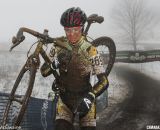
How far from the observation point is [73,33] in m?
6.11

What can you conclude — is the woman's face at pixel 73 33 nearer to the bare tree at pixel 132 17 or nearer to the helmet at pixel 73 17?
the helmet at pixel 73 17

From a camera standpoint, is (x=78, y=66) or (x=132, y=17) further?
(x=132, y=17)

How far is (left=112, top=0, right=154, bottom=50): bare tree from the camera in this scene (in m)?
57.2

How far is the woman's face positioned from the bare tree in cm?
4936

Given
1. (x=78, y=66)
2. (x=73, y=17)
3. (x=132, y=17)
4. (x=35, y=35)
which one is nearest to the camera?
(x=35, y=35)

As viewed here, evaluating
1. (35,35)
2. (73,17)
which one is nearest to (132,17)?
(73,17)

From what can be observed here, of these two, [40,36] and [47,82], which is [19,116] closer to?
[40,36]

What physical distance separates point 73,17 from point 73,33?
0.27 metres

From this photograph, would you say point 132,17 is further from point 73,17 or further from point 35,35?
point 35,35

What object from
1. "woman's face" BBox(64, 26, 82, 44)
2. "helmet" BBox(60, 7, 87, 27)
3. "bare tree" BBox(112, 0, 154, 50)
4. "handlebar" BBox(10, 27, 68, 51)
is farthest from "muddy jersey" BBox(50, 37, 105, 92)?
"bare tree" BBox(112, 0, 154, 50)

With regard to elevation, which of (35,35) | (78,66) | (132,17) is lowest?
(78,66)

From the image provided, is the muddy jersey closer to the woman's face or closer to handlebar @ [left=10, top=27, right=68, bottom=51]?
the woman's face

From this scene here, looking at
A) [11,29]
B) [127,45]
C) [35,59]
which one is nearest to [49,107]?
[35,59]

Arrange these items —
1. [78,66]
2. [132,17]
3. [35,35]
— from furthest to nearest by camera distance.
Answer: [132,17] < [78,66] < [35,35]
